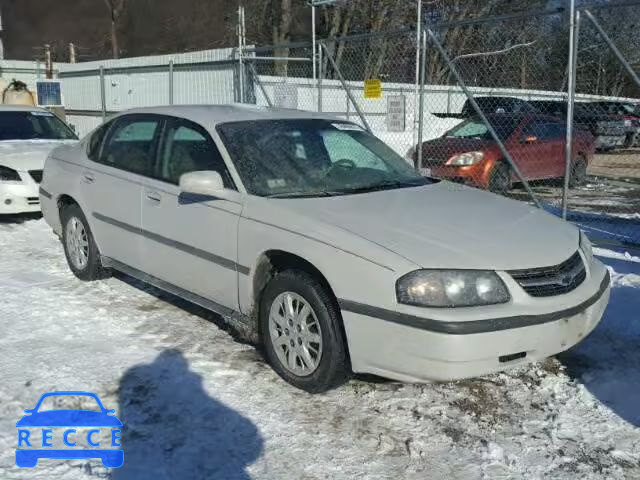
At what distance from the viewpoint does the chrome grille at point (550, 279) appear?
11.5ft

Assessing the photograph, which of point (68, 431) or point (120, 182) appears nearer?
point (68, 431)

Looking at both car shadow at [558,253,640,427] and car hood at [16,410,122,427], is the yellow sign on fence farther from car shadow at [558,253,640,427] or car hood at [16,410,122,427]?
car hood at [16,410,122,427]

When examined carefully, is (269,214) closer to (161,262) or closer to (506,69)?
(161,262)

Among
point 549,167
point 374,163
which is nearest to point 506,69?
point 549,167

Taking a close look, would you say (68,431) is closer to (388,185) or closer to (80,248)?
(388,185)

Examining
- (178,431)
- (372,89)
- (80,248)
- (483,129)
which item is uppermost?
(372,89)

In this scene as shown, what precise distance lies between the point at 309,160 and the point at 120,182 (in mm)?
1547

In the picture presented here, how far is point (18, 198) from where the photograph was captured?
8188 mm

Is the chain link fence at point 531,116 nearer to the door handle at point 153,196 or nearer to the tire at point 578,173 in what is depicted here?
the tire at point 578,173

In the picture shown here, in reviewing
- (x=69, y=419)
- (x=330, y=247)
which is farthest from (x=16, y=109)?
(x=330, y=247)

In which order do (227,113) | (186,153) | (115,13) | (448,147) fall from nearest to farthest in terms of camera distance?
1. (186,153)
2. (227,113)
3. (448,147)
4. (115,13)

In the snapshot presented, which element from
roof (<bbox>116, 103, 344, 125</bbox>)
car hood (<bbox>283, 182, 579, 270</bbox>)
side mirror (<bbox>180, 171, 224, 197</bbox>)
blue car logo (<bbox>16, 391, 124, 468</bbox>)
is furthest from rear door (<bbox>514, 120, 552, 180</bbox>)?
blue car logo (<bbox>16, 391, 124, 468</bbox>)

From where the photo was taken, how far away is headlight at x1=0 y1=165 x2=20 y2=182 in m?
8.22

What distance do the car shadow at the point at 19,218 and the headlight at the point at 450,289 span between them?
6.75m
